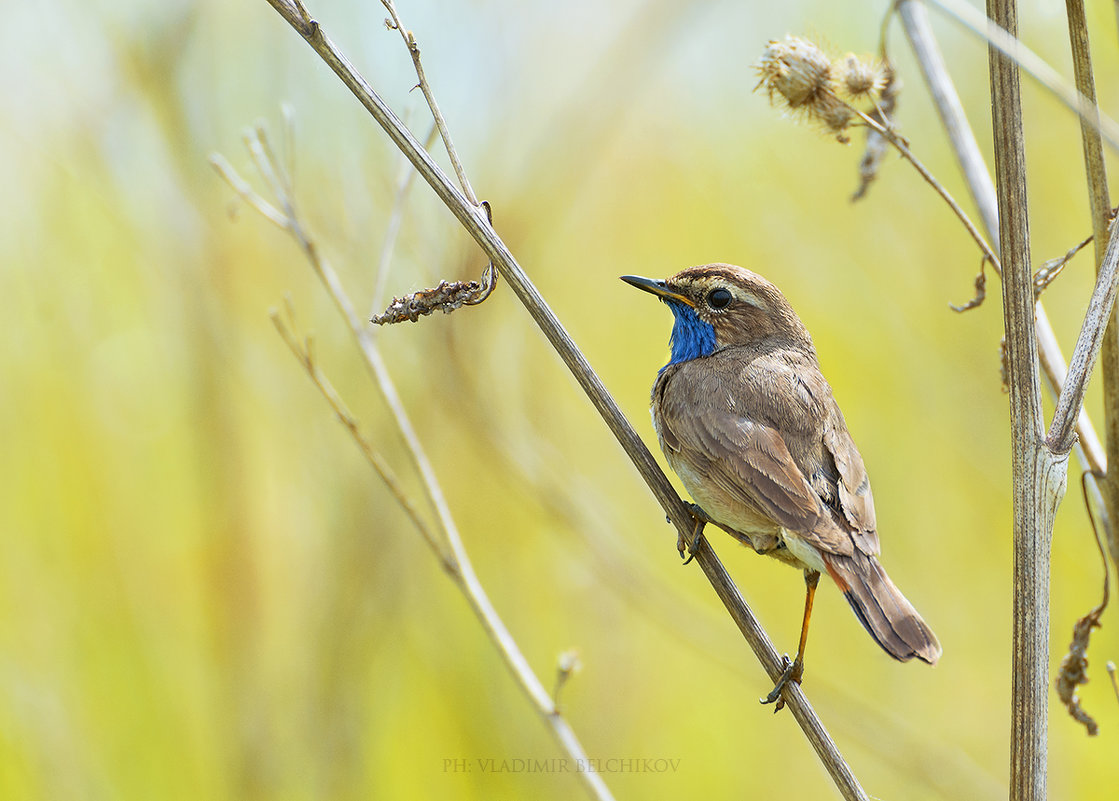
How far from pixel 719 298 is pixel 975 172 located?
1.04 meters

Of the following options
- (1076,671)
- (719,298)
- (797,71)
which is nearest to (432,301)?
(797,71)

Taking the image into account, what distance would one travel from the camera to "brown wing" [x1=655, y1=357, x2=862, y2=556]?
2479 mm

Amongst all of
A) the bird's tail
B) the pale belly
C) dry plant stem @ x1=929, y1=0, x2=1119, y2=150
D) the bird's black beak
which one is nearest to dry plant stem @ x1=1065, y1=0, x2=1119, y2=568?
dry plant stem @ x1=929, y1=0, x2=1119, y2=150

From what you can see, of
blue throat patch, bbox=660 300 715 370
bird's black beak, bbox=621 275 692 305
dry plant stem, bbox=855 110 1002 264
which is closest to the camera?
dry plant stem, bbox=855 110 1002 264

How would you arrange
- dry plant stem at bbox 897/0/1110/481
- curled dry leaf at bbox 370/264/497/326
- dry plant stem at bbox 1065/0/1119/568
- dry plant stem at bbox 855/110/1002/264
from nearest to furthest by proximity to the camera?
dry plant stem at bbox 1065/0/1119/568
curled dry leaf at bbox 370/264/497/326
dry plant stem at bbox 855/110/1002/264
dry plant stem at bbox 897/0/1110/481

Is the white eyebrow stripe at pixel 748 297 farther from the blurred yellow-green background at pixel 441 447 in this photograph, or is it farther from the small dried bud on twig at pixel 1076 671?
the small dried bud on twig at pixel 1076 671

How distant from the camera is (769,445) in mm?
2689

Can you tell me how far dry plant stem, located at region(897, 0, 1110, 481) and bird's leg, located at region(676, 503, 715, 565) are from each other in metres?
0.92

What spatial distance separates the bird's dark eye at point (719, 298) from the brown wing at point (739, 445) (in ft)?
0.74

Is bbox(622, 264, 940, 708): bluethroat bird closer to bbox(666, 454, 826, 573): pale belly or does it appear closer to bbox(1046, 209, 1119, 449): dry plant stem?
Result: bbox(666, 454, 826, 573): pale belly

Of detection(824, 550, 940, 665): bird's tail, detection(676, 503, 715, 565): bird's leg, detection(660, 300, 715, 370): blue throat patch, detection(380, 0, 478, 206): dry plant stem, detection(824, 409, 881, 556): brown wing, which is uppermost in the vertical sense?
detection(380, 0, 478, 206): dry plant stem

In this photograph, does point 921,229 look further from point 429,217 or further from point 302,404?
point 302,404

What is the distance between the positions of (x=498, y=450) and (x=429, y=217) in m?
0.94

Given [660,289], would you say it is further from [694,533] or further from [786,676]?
[786,676]
